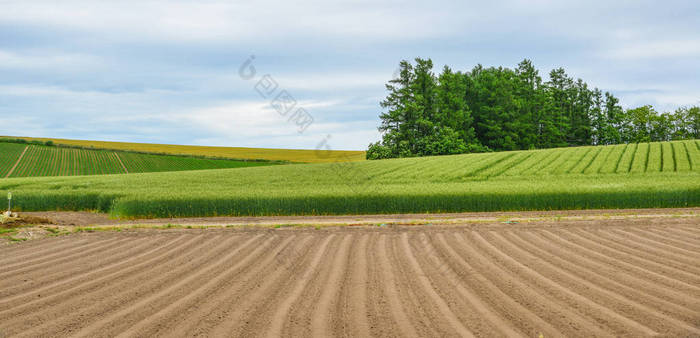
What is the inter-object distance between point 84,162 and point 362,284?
52321mm

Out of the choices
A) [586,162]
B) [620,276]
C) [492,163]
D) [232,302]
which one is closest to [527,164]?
[492,163]

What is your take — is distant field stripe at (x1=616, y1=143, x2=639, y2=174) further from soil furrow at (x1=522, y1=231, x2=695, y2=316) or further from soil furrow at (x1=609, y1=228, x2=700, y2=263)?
soil furrow at (x1=522, y1=231, x2=695, y2=316)

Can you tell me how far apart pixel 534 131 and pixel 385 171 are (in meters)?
38.8

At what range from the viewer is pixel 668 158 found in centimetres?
2973

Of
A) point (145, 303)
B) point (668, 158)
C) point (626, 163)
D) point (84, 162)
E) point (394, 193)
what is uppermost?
point (84, 162)

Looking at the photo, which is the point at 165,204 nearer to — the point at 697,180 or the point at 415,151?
the point at 697,180

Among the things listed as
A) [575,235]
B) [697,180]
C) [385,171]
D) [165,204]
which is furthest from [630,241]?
[385,171]

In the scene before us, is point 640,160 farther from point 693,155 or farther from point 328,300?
point 328,300

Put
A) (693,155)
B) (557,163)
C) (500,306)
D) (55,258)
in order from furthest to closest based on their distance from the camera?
(557,163), (693,155), (55,258), (500,306)

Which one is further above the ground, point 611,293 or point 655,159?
point 655,159

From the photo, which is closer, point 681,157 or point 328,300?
point 328,300

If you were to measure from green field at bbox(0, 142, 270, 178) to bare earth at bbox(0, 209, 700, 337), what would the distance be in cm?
3971

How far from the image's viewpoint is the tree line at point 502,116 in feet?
167

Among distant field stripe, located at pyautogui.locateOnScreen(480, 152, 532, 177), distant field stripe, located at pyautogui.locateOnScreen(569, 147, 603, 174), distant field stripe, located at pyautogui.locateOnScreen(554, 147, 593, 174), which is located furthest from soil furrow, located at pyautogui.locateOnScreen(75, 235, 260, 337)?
distant field stripe, located at pyautogui.locateOnScreen(569, 147, 603, 174)
